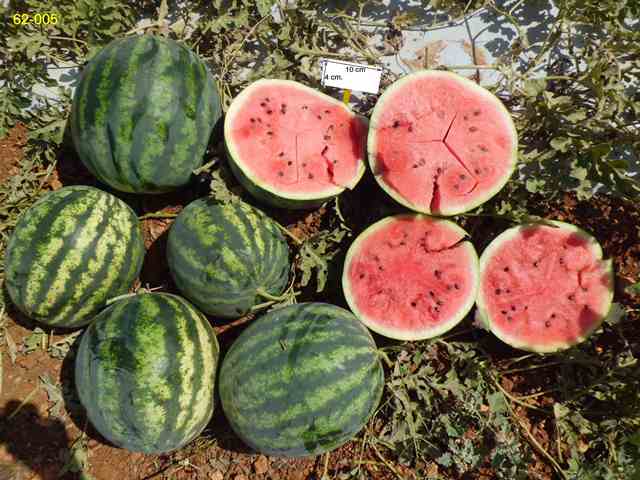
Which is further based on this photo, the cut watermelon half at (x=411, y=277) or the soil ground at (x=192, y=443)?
the soil ground at (x=192, y=443)

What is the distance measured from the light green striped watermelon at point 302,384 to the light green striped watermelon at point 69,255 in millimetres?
746

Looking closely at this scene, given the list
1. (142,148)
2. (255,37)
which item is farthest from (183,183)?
(255,37)

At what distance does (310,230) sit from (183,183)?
781mm

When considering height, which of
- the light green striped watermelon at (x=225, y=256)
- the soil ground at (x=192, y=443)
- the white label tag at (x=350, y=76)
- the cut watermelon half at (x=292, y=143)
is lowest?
the soil ground at (x=192, y=443)

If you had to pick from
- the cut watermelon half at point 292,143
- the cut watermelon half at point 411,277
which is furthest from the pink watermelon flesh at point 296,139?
the cut watermelon half at point 411,277

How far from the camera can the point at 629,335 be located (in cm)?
289

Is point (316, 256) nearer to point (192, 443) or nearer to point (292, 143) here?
point (292, 143)

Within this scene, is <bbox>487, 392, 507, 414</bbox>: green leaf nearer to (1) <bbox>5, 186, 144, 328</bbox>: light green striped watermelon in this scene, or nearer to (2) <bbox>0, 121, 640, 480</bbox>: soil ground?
(2) <bbox>0, 121, 640, 480</bbox>: soil ground

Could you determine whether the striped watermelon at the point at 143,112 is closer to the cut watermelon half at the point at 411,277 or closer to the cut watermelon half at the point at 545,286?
the cut watermelon half at the point at 411,277

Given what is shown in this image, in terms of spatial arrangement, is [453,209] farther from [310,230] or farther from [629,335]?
[629,335]

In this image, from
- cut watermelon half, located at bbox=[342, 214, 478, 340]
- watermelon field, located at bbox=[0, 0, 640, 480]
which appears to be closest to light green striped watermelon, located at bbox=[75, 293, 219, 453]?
watermelon field, located at bbox=[0, 0, 640, 480]

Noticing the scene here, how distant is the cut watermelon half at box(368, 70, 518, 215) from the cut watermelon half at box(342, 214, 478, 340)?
5.7 inches

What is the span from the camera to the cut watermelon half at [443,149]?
2584mm

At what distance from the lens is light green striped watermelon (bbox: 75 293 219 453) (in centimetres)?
223
